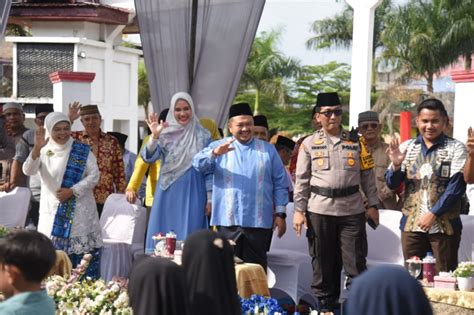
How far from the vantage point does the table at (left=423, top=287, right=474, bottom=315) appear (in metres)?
5.80

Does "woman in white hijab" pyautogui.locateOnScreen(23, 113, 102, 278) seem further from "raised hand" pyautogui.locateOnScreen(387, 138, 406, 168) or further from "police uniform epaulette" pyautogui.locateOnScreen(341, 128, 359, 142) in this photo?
"raised hand" pyautogui.locateOnScreen(387, 138, 406, 168)

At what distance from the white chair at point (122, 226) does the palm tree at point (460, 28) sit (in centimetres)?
2707

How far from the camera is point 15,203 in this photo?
9.02 m

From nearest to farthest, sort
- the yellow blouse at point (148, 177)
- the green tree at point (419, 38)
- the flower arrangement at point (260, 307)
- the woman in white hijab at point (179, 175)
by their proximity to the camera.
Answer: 1. the flower arrangement at point (260, 307)
2. the woman in white hijab at point (179, 175)
3. the yellow blouse at point (148, 177)
4. the green tree at point (419, 38)

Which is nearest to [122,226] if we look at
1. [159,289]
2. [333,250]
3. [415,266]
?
[333,250]

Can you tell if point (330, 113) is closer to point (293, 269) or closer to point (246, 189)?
point (246, 189)

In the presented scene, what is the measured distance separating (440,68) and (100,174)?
29785mm

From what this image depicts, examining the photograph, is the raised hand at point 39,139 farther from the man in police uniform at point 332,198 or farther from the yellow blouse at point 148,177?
the man in police uniform at point 332,198

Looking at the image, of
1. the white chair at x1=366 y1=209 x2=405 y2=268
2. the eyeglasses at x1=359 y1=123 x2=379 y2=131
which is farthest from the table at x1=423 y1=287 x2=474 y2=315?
the eyeglasses at x1=359 y1=123 x2=379 y2=131

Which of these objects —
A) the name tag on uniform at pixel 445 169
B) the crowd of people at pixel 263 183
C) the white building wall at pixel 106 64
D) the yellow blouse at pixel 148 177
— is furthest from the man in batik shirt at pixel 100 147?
the white building wall at pixel 106 64

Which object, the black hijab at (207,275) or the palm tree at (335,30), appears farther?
the palm tree at (335,30)

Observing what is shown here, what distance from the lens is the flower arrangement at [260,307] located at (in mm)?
5539

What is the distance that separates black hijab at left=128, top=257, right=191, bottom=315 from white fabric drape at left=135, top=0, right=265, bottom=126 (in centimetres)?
571

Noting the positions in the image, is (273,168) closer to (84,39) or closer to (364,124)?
(364,124)
